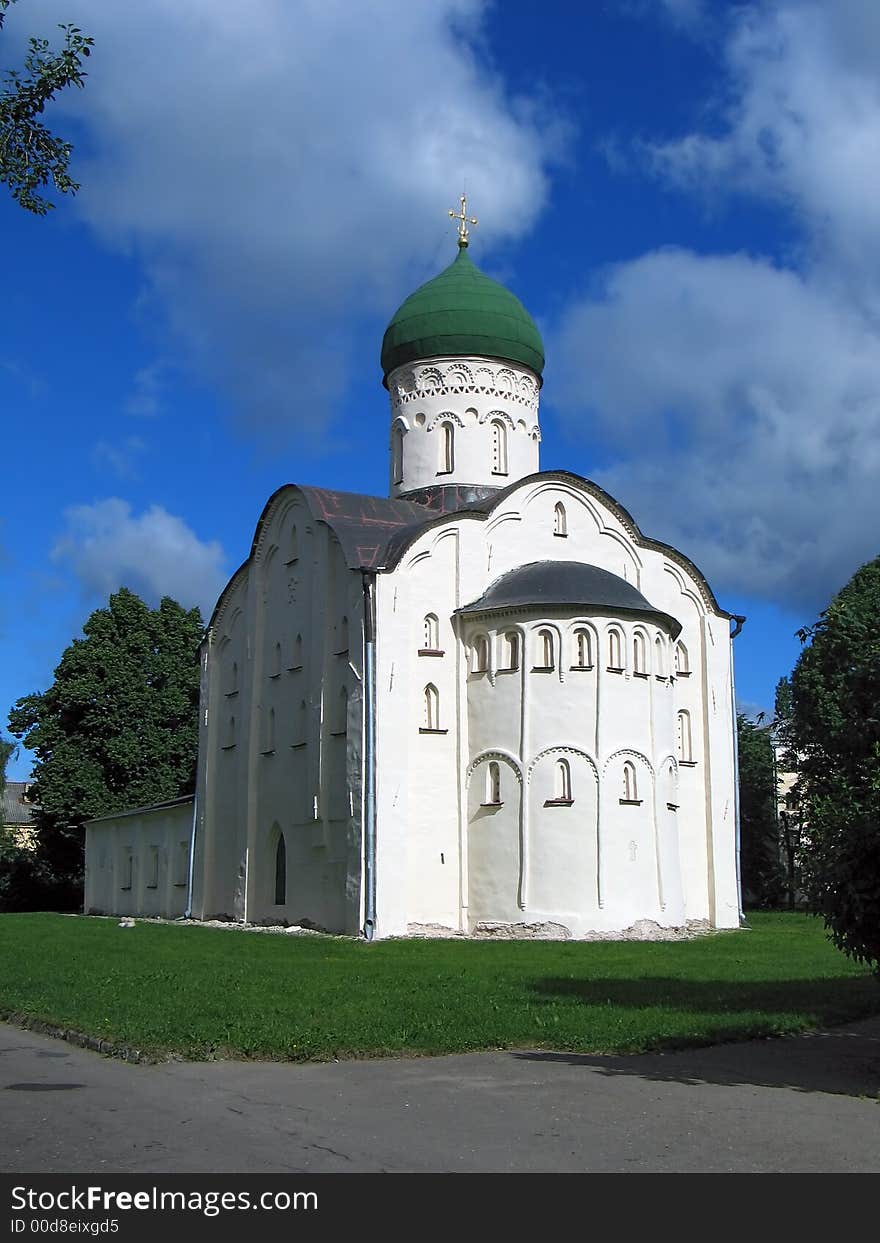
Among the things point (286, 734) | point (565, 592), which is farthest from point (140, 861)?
point (565, 592)

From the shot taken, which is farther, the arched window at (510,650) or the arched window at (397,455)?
the arched window at (397,455)

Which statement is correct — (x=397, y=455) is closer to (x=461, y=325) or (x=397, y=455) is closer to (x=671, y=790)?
(x=461, y=325)

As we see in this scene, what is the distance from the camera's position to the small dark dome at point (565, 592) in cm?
2422

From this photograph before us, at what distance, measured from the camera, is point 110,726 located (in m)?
39.4

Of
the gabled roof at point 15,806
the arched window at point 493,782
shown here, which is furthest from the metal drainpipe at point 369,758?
the gabled roof at point 15,806

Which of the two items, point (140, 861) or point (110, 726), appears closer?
point (140, 861)

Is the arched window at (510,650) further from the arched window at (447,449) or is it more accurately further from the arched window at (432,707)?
the arched window at (447,449)

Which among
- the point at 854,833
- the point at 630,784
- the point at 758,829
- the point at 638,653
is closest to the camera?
the point at 854,833

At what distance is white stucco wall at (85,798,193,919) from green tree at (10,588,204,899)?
2064 mm

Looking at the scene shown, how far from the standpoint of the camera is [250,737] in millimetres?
28609

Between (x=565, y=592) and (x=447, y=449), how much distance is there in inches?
259

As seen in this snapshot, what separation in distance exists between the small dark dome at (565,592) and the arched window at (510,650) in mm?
579

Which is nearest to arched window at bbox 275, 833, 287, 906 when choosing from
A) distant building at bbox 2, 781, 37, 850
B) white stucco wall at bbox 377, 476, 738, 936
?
white stucco wall at bbox 377, 476, 738, 936

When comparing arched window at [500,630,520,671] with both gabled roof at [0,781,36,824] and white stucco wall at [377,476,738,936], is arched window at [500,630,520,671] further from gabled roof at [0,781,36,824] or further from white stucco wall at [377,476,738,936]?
gabled roof at [0,781,36,824]
